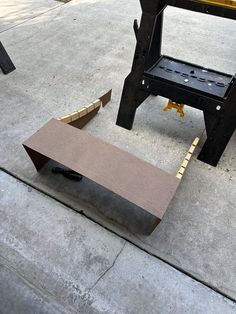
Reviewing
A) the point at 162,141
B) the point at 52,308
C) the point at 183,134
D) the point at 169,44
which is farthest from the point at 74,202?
the point at 169,44

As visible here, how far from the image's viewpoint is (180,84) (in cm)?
175

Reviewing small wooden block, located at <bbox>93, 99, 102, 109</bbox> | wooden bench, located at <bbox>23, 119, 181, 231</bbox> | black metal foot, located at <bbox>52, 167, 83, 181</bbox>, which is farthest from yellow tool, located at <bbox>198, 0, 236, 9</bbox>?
black metal foot, located at <bbox>52, 167, 83, 181</bbox>

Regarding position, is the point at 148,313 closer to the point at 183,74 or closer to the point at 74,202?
the point at 74,202

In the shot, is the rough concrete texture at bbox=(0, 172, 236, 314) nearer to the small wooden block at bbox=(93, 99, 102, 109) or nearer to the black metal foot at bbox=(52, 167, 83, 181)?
the black metal foot at bbox=(52, 167, 83, 181)

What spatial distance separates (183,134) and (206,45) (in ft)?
5.57

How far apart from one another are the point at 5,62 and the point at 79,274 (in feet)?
7.21

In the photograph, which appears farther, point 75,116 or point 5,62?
point 5,62

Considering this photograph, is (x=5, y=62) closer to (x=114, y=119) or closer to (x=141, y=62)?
(x=114, y=119)

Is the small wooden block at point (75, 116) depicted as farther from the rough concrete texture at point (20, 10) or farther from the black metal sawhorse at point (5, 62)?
the rough concrete texture at point (20, 10)

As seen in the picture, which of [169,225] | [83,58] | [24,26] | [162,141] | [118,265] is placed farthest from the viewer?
[24,26]

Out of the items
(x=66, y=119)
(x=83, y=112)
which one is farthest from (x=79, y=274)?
(x=83, y=112)

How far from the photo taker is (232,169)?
74.2 inches

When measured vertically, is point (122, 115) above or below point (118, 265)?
above

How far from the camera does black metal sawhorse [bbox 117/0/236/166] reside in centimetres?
157
